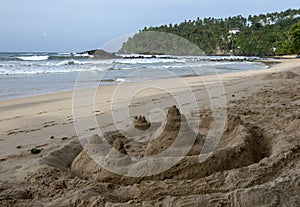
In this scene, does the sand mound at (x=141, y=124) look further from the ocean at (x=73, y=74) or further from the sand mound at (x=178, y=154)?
the ocean at (x=73, y=74)

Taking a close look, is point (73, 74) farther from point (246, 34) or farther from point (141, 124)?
point (246, 34)

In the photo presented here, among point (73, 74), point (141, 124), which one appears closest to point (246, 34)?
point (73, 74)

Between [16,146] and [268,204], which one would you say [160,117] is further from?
[268,204]

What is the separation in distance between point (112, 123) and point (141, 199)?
3.89 meters

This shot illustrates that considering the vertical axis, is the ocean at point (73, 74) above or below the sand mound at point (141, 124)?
below

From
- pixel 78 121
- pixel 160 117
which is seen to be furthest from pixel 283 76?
pixel 78 121

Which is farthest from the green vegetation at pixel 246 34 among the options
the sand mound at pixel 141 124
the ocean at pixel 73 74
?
the sand mound at pixel 141 124

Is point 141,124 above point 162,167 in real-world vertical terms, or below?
below

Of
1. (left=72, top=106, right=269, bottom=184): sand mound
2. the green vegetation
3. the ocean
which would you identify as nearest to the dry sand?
(left=72, top=106, right=269, bottom=184): sand mound

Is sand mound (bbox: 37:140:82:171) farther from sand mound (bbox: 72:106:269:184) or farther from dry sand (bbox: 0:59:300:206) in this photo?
sand mound (bbox: 72:106:269:184)

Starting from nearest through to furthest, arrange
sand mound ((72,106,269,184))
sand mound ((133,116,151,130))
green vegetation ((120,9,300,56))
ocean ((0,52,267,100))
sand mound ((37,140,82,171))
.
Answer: sand mound ((72,106,269,184)), sand mound ((37,140,82,171)), sand mound ((133,116,151,130)), ocean ((0,52,267,100)), green vegetation ((120,9,300,56))

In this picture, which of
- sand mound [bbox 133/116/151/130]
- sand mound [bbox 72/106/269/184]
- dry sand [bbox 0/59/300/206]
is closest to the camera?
dry sand [bbox 0/59/300/206]

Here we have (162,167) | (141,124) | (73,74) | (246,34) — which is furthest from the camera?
(246,34)

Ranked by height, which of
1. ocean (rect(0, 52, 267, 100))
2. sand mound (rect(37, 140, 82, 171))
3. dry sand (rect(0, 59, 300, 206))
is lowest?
ocean (rect(0, 52, 267, 100))
